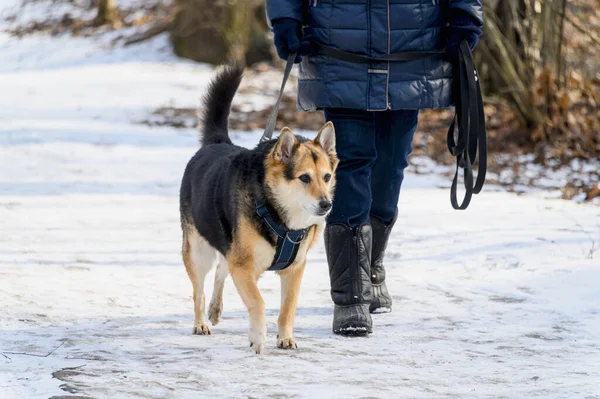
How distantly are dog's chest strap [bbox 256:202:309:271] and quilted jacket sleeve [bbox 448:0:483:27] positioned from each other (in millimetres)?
1337

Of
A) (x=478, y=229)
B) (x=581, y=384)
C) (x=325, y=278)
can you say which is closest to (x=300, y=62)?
(x=325, y=278)

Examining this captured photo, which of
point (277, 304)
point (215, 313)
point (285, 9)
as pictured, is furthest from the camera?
point (277, 304)

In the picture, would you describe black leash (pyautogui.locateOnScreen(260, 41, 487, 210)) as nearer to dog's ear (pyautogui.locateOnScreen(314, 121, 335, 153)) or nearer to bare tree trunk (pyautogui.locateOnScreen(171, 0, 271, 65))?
dog's ear (pyautogui.locateOnScreen(314, 121, 335, 153))

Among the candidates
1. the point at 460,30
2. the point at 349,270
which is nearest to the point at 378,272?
the point at 349,270

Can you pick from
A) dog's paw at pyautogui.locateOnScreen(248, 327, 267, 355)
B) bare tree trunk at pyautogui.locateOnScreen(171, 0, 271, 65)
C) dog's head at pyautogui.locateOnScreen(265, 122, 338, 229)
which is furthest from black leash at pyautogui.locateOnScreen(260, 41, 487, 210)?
bare tree trunk at pyautogui.locateOnScreen(171, 0, 271, 65)

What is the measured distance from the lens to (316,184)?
4.26 metres

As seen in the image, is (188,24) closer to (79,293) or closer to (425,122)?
(425,122)

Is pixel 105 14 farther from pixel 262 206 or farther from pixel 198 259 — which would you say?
pixel 262 206

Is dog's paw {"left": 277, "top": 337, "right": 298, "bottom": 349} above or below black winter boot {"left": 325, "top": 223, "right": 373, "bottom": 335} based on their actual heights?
below

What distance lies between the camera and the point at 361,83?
448cm

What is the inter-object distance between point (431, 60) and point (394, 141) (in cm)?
48

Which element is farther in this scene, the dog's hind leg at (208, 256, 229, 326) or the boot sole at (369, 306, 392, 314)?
the boot sole at (369, 306, 392, 314)

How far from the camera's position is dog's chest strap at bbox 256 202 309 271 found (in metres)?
4.22

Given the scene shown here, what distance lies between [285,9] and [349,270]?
1327mm
